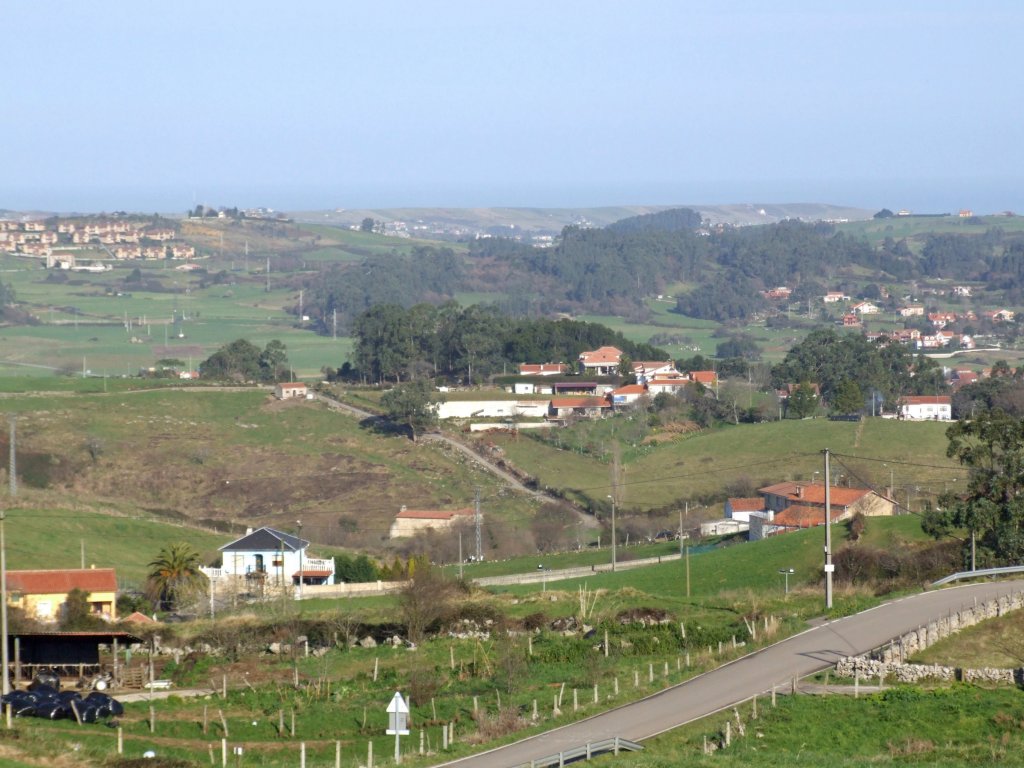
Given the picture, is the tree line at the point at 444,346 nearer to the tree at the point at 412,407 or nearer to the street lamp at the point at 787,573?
the tree at the point at 412,407

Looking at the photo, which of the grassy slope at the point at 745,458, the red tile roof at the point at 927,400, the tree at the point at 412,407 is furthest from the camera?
the red tile roof at the point at 927,400

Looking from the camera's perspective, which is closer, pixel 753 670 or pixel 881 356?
pixel 753 670

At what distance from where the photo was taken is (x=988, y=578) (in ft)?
102

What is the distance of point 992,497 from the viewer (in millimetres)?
39156

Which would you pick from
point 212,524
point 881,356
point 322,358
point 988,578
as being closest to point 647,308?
point 322,358

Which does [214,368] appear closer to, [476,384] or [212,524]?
[476,384]

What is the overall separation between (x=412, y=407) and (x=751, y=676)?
53875mm

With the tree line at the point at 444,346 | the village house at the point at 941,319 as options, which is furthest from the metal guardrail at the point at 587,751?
the village house at the point at 941,319

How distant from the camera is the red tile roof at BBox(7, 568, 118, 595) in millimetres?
34406

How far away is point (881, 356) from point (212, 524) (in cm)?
4775

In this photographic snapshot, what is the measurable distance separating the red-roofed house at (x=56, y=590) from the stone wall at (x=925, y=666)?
1679cm

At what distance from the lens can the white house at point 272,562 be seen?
148 feet

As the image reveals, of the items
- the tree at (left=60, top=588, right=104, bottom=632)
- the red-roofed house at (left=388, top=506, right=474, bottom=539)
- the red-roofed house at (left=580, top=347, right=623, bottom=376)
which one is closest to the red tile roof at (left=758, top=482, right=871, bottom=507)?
the red-roofed house at (left=388, top=506, right=474, bottom=539)

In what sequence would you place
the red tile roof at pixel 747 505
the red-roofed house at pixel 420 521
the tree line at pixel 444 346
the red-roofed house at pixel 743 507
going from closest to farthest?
the red-roofed house at pixel 743 507
the red tile roof at pixel 747 505
the red-roofed house at pixel 420 521
the tree line at pixel 444 346
